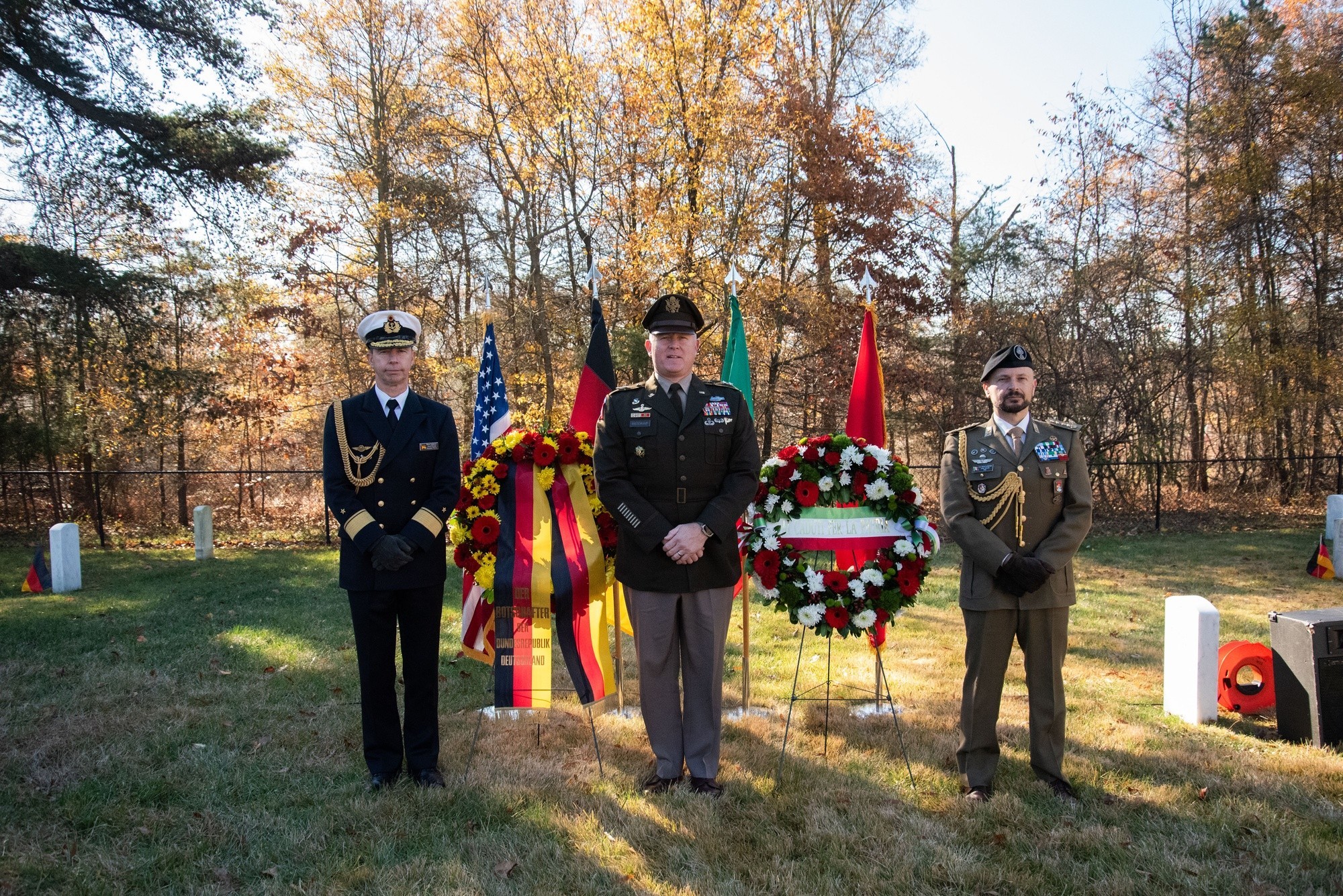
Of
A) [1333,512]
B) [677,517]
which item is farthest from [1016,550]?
[1333,512]

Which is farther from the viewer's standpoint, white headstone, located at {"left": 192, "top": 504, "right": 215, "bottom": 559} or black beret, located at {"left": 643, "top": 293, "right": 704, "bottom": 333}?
white headstone, located at {"left": 192, "top": 504, "right": 215, "bottom": 559}

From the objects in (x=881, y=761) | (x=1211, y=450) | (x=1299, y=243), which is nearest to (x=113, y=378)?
(x=881, y=761)

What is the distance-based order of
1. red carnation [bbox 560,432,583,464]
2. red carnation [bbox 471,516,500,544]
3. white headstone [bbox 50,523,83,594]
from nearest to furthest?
red carnation [bbox 471,516,500,544], red carnation [bbox 560,432,583,464], white headstone [bbox 50,523,83,594]

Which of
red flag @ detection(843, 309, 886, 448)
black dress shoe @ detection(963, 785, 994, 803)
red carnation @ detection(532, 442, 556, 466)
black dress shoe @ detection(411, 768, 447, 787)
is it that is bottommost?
black dress shoe @ detection(963, 785, 994, 803)

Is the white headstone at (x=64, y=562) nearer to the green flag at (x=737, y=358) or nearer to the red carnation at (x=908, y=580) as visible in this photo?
the green flag at (x=737, y=358)

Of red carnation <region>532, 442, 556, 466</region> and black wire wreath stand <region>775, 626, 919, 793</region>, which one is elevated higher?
red carnation <region>532, 442, 556, 466</region>

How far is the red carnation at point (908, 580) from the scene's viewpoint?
4.26 m

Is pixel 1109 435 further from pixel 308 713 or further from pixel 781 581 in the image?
pixel 308 713

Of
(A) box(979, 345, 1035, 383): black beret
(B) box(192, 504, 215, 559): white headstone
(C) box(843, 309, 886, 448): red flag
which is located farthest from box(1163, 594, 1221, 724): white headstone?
(B) box(192, 504, 215, 559): white headstone

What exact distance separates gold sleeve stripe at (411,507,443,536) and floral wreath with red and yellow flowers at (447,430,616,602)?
34 centimetres

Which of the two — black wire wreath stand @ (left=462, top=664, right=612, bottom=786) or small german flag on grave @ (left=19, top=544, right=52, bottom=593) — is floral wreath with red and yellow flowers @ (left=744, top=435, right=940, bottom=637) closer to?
black wire wreath stand @ (left=462, top=664, right=612, bottom=786)

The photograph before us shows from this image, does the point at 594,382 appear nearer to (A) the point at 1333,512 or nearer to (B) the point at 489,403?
(B) the point at 489,403

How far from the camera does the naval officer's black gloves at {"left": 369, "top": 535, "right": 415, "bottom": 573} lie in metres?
3.79

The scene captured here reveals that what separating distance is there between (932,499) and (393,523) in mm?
15398
